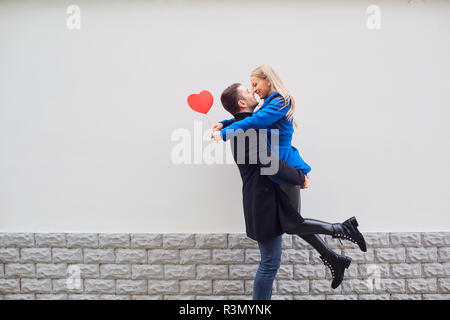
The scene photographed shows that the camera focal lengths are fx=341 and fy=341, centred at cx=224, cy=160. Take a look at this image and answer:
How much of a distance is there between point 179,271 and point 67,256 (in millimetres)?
1064

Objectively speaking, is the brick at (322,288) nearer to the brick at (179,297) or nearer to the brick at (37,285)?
the brick at (179,297)

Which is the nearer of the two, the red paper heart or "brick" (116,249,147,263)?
the red paper heart

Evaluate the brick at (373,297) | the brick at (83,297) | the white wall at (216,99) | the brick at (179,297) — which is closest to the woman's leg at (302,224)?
the white wall at (216,99)

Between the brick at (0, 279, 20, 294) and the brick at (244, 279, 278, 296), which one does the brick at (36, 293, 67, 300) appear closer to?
the brick at (0, 279, 20, 294)

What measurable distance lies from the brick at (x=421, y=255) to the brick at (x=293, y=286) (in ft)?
3.19

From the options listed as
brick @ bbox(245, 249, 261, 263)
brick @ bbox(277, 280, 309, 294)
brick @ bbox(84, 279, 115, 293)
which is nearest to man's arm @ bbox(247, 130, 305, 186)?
brick @ bbox(245, 249, 261, 263)

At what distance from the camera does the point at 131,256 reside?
3.17m

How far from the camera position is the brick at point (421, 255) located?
3131mm

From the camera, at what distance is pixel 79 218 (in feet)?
10.6

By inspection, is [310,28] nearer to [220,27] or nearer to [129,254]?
[220,27]

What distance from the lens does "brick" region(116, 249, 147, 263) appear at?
3166mm

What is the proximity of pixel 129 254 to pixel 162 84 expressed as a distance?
1609mm

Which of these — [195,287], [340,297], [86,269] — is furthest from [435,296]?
[86,269]

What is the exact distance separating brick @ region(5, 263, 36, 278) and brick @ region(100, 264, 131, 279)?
670 millimetres
